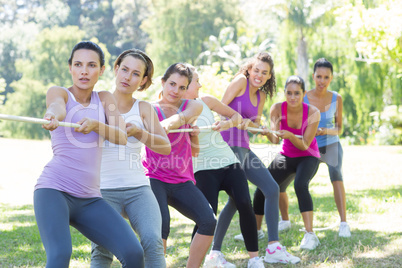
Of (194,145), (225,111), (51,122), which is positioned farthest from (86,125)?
(225,111)

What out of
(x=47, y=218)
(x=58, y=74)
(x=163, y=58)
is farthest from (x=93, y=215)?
(x=58, y=74)

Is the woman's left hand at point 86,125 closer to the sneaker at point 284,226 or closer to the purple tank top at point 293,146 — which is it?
the purple tank top at point 293,146

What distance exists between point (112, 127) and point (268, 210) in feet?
7.60

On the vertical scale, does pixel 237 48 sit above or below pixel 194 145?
above

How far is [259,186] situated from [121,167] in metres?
1.90

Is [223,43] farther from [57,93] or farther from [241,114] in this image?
[57,93]

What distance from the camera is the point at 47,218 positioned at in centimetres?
298

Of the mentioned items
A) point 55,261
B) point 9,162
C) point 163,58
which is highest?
point 163,58

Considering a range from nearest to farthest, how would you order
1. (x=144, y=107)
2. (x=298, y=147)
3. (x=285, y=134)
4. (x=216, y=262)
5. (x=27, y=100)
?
1. (x=144, y=107)
2. (x=216, y=262)
3. (x=285, y=134)
4. (x=298, y=147)
5. (x=27, y=100)

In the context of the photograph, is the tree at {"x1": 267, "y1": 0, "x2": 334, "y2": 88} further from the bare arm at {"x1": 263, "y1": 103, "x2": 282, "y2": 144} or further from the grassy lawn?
the bare arm at {"x1": 263, "y1": 103, "x2": 282, "y2": 144}

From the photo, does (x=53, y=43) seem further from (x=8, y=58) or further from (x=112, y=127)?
(x=112, y=127)

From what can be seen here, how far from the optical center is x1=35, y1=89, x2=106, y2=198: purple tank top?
3.15m

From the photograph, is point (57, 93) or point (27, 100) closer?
point (57, 93)

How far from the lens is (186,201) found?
3961 millimetres
